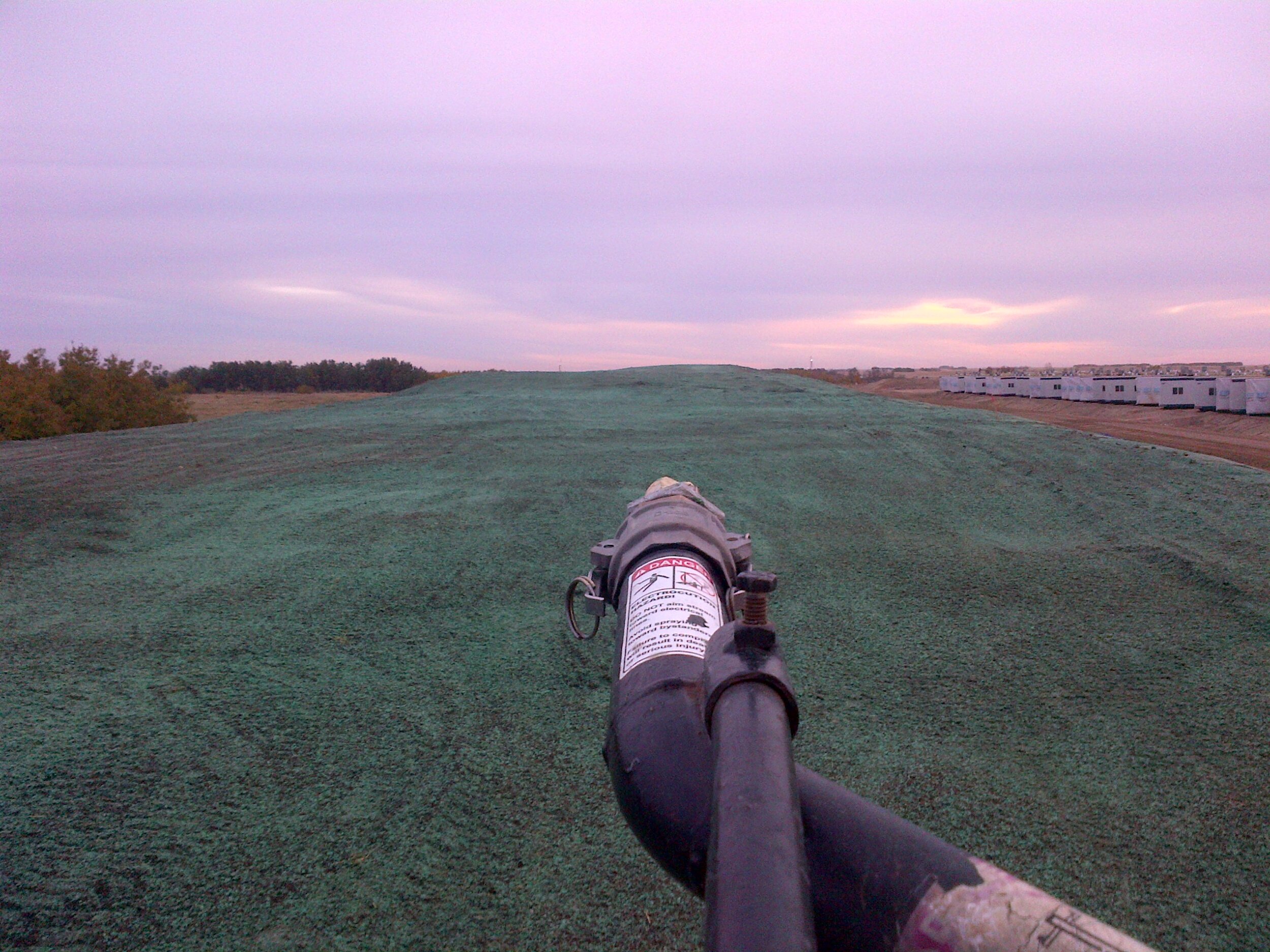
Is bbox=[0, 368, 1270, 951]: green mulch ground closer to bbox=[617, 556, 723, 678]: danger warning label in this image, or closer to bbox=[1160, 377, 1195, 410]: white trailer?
bbox=[617, 556, 723, 678]: danger warning label

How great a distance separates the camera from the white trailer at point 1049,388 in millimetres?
32188

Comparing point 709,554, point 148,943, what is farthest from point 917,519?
point 148,943

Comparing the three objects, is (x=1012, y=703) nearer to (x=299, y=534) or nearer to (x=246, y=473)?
(x=299, y=534)

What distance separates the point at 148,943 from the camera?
1.84m

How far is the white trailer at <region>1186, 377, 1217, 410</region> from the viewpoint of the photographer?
2320cm

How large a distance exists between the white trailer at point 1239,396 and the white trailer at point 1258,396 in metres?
0.22

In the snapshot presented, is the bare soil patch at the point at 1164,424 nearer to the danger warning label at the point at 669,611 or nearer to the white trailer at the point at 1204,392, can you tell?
the white trailer at the point at 1204,392

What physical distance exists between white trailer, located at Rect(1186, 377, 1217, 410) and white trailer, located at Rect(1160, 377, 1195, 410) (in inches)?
6.2

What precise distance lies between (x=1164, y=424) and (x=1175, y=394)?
163 inches

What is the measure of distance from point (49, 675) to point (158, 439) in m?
→ 8.23

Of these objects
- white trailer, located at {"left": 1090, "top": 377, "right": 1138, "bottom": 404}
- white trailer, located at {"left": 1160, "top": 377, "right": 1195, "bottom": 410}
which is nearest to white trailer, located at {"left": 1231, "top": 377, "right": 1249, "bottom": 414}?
white trailer, located at {"left": 1160, "top": 377, "right": 1195, "bottom": 410}

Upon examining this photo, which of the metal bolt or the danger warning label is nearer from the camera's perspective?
the metal bolt

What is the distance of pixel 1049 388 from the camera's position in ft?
109

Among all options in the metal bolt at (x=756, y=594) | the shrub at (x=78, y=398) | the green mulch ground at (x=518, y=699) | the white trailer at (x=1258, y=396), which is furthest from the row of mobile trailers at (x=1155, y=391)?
the shrub at (x=78, y=398)
